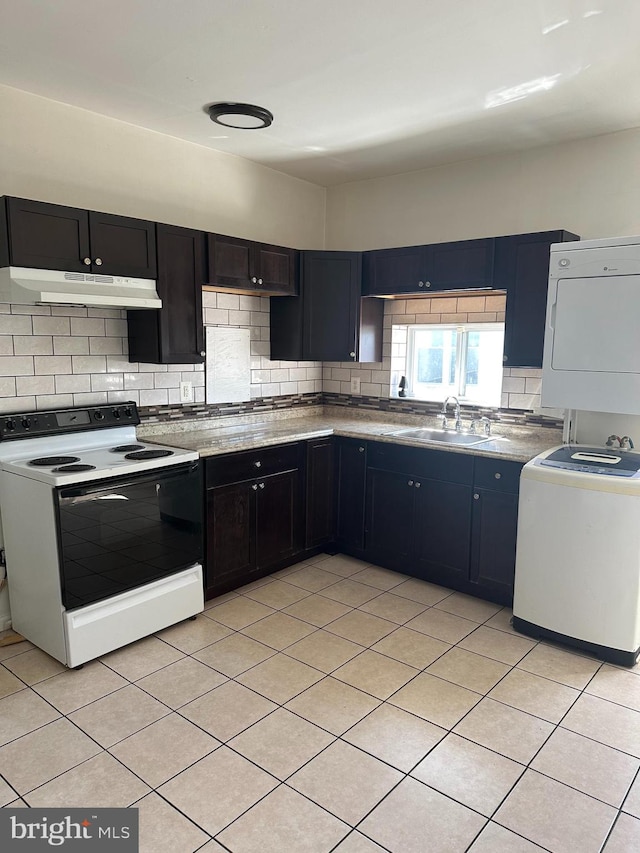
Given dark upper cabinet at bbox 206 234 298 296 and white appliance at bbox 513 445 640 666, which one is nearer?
white appliance at bbox 513 445 640 666

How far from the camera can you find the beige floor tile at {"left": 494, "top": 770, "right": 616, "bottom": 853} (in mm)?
1792

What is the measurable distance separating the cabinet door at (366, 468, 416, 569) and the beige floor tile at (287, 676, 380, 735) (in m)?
1.26

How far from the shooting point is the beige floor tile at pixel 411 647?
280cm

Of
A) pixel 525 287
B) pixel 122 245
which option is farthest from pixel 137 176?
pixel 525 287

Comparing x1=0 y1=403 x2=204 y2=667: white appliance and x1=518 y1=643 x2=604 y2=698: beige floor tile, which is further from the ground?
x1=0 y1=403 x2=204 y2=667: white appliance

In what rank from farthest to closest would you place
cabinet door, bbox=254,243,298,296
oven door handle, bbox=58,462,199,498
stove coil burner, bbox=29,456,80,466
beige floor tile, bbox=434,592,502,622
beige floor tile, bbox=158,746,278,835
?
cabinet door, bbox=254,243,298,296, beige floor tile, bbox=434,592,502,622, stove coil burner, bbox=29,456,80,466, oven door handle, bbox=58,462,199,498, beige floor tile, bbox=158,746,278,835

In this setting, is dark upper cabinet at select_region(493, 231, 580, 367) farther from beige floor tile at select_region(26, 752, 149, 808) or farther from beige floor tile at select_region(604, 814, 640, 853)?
beige floor tile at select_region(26, 752, 149, 808)

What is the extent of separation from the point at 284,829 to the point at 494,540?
75.6 inches

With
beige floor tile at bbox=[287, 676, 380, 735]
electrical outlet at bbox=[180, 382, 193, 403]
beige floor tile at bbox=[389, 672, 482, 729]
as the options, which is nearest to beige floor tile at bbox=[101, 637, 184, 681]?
beige floor tile at bbox=[287, 676, 380, 735]

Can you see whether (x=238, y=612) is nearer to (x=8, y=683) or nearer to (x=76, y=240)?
(x=8, y=683)

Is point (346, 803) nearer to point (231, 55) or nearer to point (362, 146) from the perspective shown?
point (231, 55)

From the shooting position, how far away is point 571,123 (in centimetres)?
317

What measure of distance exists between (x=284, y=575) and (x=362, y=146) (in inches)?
105

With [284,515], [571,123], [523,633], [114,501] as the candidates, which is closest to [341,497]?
[284,515]
